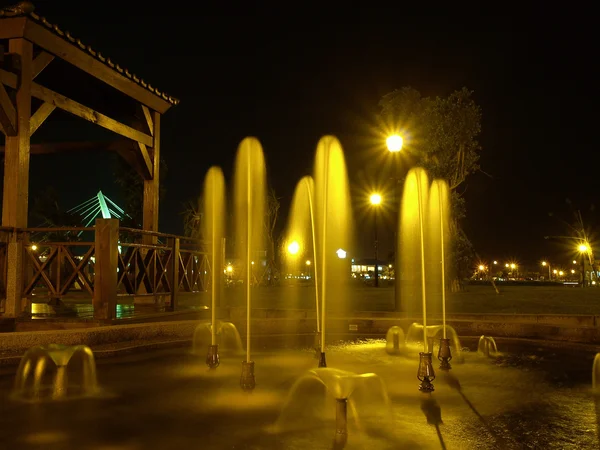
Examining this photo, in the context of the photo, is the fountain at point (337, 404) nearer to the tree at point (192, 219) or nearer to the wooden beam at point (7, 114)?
the wooden beam at point (7, 114)

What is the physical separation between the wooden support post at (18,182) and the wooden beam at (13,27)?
0.13m

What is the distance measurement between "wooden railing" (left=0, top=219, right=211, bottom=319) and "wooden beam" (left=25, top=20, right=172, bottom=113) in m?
3.24

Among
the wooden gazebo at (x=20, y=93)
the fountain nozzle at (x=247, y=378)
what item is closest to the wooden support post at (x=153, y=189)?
the wooden gazebo at (x=20, y=93)

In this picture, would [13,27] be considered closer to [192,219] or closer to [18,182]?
[18,182]

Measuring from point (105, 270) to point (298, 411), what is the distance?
5.23 meters

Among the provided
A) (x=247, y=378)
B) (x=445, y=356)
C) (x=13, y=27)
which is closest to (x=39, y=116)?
(x=13, y=27)

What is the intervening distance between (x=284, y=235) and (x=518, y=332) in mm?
36555

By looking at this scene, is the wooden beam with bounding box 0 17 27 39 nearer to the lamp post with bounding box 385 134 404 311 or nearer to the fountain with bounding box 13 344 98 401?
the fountain with bounding box 13 344 98 401

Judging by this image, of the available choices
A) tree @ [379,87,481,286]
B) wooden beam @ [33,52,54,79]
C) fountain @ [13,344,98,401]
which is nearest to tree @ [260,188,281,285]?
tree @ [379,87,481,286]

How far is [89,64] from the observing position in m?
11.3

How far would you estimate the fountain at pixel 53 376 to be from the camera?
620 cm

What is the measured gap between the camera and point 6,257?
9695 millimetres

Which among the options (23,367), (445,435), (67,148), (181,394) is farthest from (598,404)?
(67,148)

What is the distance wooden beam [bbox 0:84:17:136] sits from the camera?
9.47 metres
